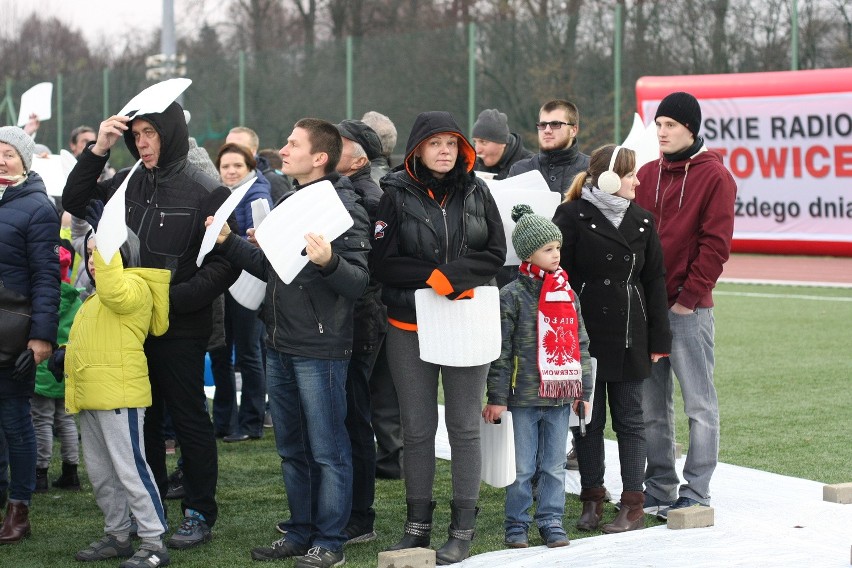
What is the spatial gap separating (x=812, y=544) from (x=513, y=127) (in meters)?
19.2

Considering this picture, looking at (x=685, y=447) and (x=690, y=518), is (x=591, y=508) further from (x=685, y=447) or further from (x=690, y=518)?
(x=685, y=447)

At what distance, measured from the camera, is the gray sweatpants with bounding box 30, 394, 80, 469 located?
6.72m

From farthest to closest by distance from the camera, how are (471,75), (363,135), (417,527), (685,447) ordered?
1. (471,75)
2. (685,447)
3. (363,135)
4. (417,527)

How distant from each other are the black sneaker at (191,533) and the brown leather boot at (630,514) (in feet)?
5.91

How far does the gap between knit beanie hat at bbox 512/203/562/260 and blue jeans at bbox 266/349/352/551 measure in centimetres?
91

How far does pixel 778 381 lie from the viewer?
32.3 ft

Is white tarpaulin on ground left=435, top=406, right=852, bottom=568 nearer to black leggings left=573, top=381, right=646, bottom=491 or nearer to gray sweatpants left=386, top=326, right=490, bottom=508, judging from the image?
black leggings left=573, top=381, right=646, bottom=491

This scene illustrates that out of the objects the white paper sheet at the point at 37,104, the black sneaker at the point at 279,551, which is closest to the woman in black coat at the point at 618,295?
the black sneaker at the point at 279,551

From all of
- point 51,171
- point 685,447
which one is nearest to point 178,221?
point 51,171

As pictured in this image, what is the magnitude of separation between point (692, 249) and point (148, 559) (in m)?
2.84

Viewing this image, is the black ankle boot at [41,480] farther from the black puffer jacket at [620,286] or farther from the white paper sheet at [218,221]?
the black puffer jacket at [620,286]

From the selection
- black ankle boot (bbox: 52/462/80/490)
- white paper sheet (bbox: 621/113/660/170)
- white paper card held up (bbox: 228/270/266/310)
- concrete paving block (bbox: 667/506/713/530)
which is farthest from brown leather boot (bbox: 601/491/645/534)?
black ankle boot (bbox: 52/462/80/490)

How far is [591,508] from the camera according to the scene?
19.1ft

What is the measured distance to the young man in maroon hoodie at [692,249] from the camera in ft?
19.1
